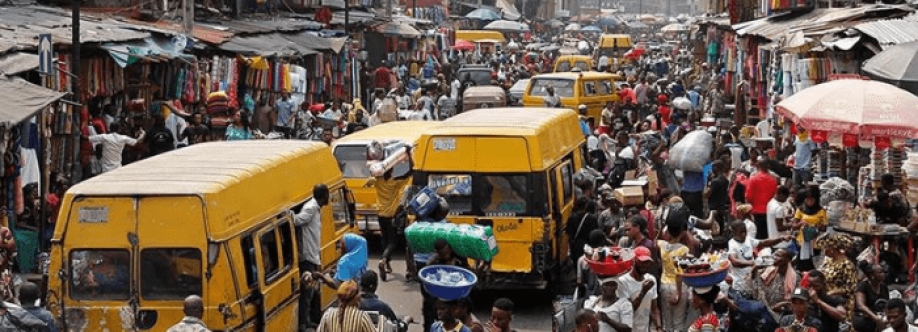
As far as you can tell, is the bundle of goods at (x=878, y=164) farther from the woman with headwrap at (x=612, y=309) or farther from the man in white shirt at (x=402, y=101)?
the man in white shirt at (x=402, y=101)

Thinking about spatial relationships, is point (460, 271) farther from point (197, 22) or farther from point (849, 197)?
point (197, 22)

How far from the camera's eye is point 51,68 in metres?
16.8

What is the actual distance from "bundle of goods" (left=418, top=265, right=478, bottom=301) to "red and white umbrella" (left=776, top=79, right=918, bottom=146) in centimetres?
426

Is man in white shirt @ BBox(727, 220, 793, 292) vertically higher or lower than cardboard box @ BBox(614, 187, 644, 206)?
lower

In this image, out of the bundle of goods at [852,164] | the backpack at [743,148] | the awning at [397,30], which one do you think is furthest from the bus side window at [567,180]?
the awning at [397,30]

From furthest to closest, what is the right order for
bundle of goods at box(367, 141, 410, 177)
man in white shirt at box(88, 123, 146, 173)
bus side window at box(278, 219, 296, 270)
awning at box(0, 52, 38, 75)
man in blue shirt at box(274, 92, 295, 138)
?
man in blue shirt at box(274, 92, 295, 138) < man in white shirt at box(88, 123, 146, 173) < bundle of goods at box(367, 141, 410, 177) < awning at box(0, 52, 38, 75) < bus side window at box(278, 219, 296, 270)

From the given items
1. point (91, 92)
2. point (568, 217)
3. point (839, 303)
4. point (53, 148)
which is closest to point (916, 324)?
point (839, 303)

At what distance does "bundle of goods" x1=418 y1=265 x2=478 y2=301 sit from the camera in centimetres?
1090

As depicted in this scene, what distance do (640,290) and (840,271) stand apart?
5.21 ft

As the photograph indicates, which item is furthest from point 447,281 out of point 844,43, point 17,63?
point 844,43

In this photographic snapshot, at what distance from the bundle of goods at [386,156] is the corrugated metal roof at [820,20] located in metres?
6.06

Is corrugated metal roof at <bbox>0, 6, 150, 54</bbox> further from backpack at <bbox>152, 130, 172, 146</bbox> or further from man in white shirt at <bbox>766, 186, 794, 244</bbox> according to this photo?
man in white shirt at <bbox>766, 186, 794, 244</bbox>

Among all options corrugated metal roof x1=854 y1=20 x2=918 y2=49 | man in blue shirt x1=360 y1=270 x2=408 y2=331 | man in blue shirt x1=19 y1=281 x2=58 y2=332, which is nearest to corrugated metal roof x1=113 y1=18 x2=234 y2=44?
corrugated metal roof x1=854 y1=20 x2=918 y2=49

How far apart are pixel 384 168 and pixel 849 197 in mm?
5635
